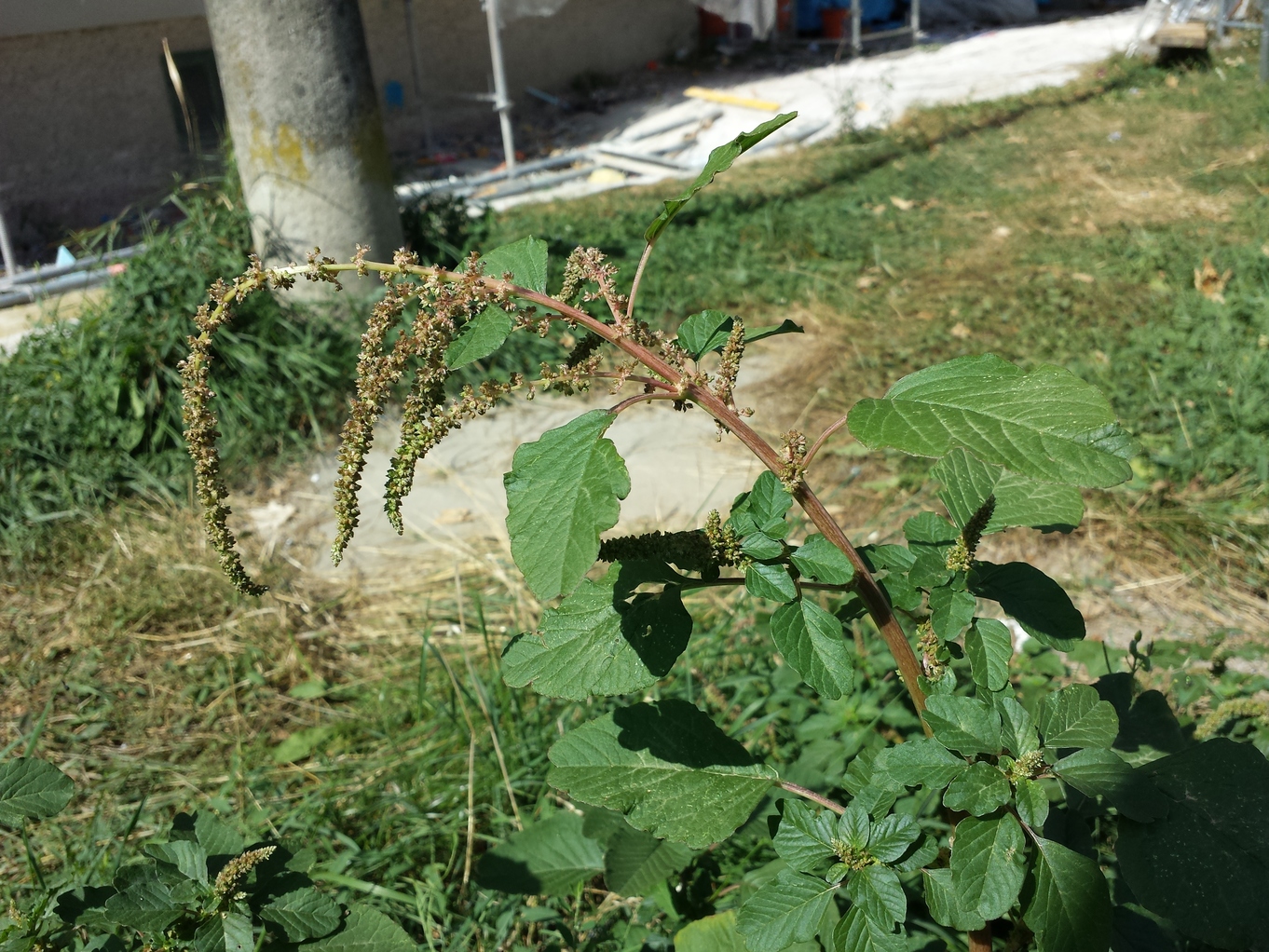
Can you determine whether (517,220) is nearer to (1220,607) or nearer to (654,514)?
(654,514)

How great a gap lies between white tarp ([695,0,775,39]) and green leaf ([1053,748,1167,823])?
9.92 metres

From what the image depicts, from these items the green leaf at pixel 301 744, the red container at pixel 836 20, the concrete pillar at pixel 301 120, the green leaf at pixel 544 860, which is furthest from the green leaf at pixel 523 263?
the red container at pixel 836 20

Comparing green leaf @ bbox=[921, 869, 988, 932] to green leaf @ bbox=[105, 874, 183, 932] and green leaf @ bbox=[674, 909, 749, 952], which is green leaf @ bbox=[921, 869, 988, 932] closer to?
green leaf @ bbox=[674, 909, 749, 952]

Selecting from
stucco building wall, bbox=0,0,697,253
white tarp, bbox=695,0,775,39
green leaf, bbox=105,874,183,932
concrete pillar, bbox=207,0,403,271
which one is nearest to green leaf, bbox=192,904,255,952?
green leaf, bbox=105,874,183,932

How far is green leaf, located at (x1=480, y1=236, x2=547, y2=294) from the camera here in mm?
1102

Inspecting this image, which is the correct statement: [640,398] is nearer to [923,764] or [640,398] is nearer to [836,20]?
[923,764]

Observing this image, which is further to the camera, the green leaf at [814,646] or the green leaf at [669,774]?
the green leaf at [669,774]

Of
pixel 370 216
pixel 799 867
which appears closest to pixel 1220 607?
pixel 799 867

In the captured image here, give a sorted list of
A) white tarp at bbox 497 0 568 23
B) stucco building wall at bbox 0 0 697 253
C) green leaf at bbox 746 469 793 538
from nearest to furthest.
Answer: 1. green leaf at bbox 746 469 793 538
2. stucco building wall at bbox 0 0 697 253
3. white tarp at bbox 497 0 568 23

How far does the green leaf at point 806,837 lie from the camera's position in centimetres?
116

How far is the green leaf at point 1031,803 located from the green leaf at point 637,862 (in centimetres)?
65

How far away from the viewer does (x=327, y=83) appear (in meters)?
4.55

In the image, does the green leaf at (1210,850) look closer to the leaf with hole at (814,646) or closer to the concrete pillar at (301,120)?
the leaf with hole at (814,646)

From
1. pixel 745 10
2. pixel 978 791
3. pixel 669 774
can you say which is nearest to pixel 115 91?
pixel 745 10
